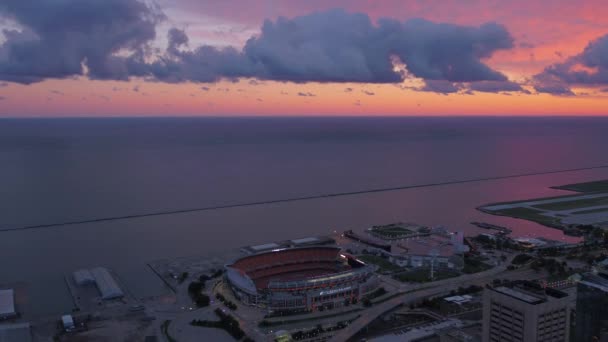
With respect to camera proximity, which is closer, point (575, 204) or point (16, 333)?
point (16, 333)

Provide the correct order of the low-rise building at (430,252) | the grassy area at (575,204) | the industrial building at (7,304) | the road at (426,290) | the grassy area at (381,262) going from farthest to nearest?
the grassy area at (575,204)
the low-rise building at (430,252)
the grassy area at (381,262)
the industrial building at (7,304)
the road at (426,290)

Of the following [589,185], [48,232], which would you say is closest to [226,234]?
[48,232]

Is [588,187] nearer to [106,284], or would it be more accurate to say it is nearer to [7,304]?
[106,284]

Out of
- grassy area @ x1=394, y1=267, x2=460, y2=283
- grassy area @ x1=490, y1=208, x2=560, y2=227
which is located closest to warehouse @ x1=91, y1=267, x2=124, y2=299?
grassy area @ x1=394, y1=267, x2=460, y2=283

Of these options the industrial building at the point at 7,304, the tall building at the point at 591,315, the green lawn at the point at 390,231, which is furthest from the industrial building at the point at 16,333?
the green lawn at the point at 390,231

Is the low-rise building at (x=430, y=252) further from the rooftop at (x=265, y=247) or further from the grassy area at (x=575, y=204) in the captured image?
the grassy area at (x=575, y=204)

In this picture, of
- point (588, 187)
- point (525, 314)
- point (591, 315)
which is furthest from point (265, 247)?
point (588, 187)
